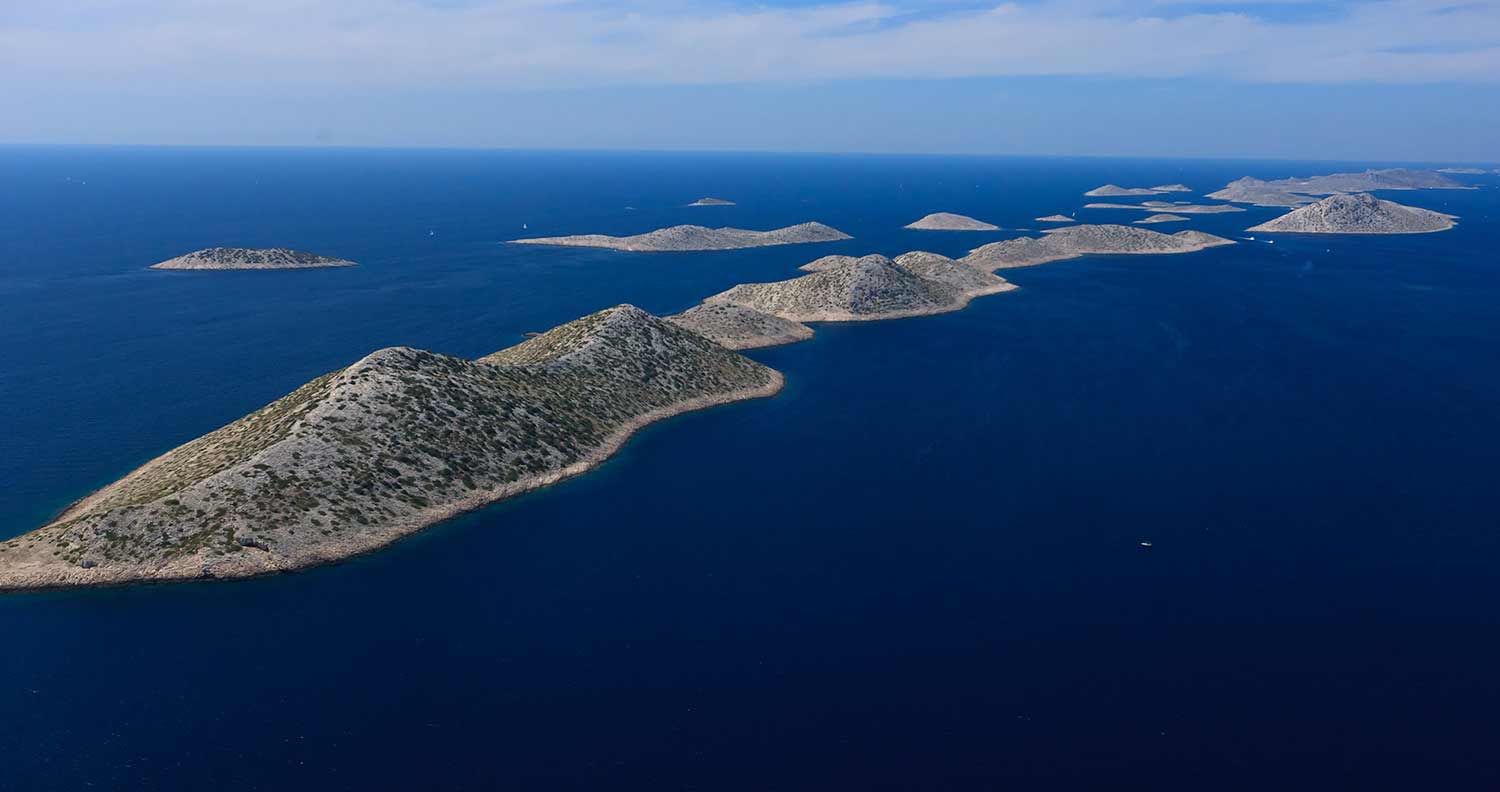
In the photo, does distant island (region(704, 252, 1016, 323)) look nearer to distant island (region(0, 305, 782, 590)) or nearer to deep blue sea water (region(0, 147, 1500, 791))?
deep blue sea water (region(0, 147, 1500, 791))

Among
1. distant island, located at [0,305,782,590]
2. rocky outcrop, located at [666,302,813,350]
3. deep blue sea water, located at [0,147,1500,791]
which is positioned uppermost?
rocky outcrop, located at [666,302,813,350]

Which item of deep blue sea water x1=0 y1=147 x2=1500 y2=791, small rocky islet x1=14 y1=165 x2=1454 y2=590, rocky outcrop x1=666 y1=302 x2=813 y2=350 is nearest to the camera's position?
deep blue sea water x1=0 y1=147 x2=1500 y2=791

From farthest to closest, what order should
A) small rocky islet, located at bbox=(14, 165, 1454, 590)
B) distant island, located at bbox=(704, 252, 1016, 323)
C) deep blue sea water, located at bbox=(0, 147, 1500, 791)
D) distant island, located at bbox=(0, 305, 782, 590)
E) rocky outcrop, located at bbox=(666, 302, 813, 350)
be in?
distant island, located at bbox=(704, 252, 1016, 323)
rocky outcrop, located at bbox=(666, 302, 813, 350)
small rocky islet, located at bbox=(14, 165, 1454, 590)
distant island, located at bbox=(0, 305, 782, 590)
deep blue sea water, located at bbox=(0, 147, 1500, 791)

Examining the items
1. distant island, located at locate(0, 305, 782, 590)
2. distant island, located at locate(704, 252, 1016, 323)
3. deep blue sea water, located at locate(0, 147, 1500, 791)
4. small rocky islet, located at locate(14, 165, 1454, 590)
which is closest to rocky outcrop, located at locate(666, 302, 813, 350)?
distant island, located at locate(704, 252, 1016, 323)

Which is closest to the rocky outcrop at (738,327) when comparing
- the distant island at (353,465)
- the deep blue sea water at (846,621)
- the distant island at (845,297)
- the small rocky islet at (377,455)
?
the distant island at (845,297)

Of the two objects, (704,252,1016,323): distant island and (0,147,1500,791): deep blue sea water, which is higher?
(704,252,1016,323): distant island

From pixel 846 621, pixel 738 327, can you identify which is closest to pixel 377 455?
pixel 846 621

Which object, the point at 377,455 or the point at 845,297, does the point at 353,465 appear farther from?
the point at 845,297

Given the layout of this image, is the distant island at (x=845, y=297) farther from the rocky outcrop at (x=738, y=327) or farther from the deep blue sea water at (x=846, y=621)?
the deep blue sea water at (x=846, y=621)
